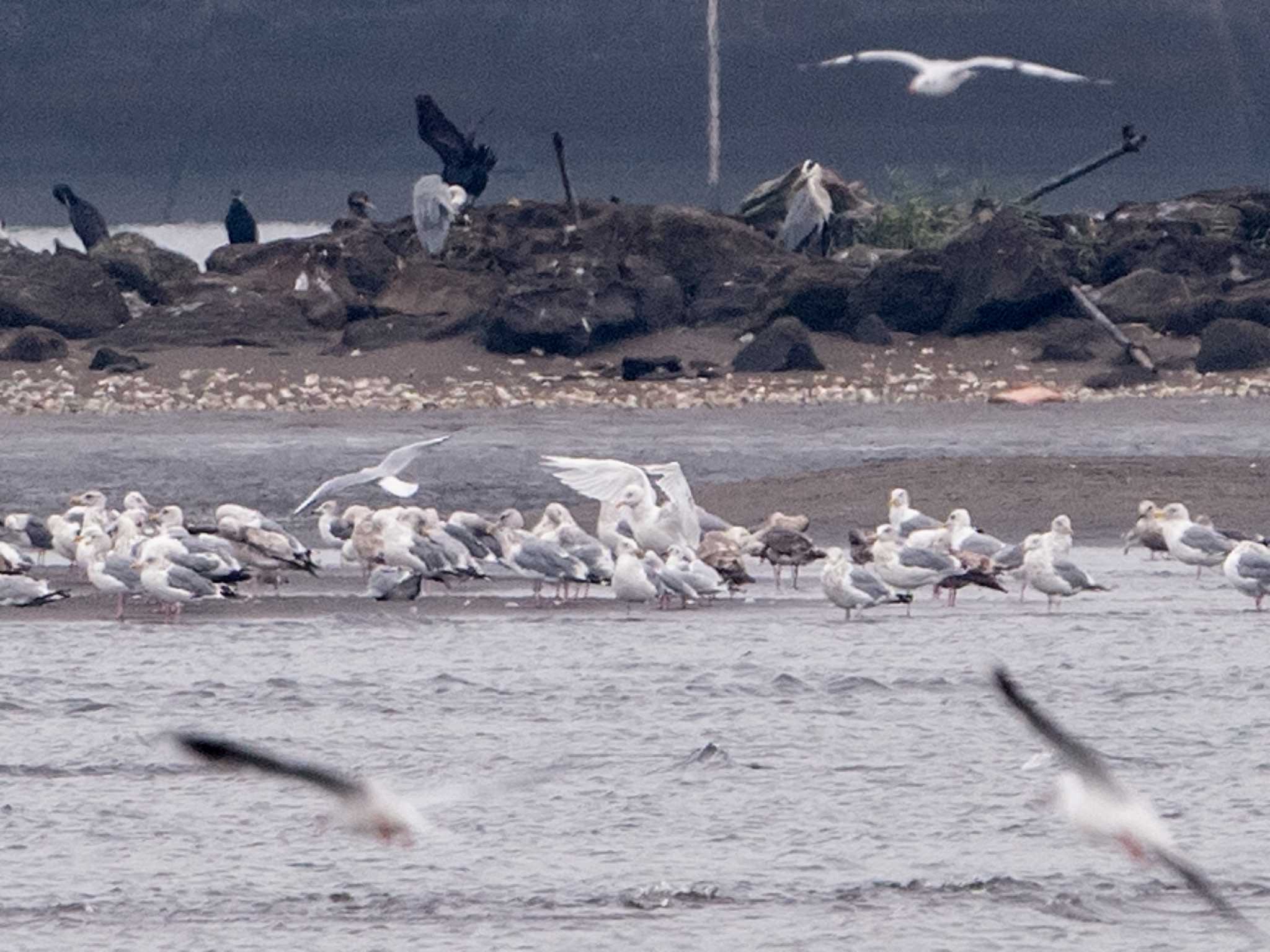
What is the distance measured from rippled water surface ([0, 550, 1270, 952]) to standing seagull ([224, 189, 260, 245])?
22212 mm

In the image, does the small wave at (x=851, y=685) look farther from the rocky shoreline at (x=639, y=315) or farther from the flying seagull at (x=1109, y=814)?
the rocky shoreline at (x=639, y=315)

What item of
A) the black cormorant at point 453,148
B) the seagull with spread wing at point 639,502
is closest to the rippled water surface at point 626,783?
the seagull with spread wing at point 639,502

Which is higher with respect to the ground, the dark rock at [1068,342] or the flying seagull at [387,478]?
the dark rock at [1068,342]

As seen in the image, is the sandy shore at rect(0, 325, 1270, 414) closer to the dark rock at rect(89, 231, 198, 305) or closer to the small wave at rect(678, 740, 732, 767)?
the dark rock at rect(89, 231, 198, 305)

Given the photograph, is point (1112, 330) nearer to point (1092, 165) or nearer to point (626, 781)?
point (1092, 165)

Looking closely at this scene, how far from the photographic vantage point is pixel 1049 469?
1994 cm

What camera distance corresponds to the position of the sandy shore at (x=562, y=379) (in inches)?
982

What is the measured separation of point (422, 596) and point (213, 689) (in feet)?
13.6

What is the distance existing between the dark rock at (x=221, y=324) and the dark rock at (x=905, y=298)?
606 cm

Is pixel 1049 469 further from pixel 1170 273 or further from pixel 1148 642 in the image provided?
pixel 1170 273

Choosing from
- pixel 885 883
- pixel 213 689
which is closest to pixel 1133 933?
pixel 885 883

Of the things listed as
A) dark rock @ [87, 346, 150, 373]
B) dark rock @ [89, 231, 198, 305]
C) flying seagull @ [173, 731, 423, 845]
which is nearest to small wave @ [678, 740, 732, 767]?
flying seagull @ [173, 731, 423, 845]

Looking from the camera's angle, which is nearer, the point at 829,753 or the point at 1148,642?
the point at 829,753

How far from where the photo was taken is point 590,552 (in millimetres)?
15508
